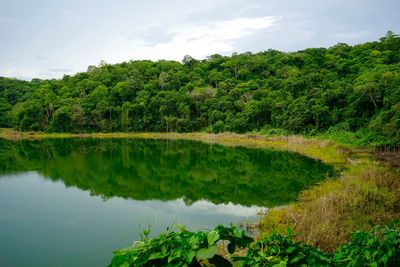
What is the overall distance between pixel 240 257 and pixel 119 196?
43.0 ft

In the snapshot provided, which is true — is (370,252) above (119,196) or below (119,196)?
above

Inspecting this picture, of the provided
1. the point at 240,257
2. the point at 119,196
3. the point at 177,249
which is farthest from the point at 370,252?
the point at 119,196

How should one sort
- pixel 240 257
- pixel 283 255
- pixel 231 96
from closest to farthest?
pixel 240 257 < pixel 283 255 < pixel 231 96

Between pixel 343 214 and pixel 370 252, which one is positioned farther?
A: pixel 343 214

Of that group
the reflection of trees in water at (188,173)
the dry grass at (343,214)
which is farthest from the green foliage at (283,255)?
the reflection of trees in water at (188,173)

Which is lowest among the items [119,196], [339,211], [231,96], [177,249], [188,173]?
[188,173]

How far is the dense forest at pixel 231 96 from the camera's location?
111 ft

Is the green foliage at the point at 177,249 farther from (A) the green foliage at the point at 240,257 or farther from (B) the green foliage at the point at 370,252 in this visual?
(B) the green foliage at the point at 370,252

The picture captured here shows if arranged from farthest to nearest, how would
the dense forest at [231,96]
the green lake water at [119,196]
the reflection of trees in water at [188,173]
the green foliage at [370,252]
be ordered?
the dense forest at [231,96]
the reflection of trees in water at [188,173]
the green lake water at [119,196]
the green foliage at [370,252]

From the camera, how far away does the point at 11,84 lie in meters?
79.2

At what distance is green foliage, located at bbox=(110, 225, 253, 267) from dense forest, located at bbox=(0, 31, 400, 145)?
18331 millimetres

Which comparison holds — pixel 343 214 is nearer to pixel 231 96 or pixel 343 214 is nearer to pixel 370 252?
pixel 370 252

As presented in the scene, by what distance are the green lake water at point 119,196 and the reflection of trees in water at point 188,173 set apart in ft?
0.14

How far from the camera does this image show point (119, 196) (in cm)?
1461
